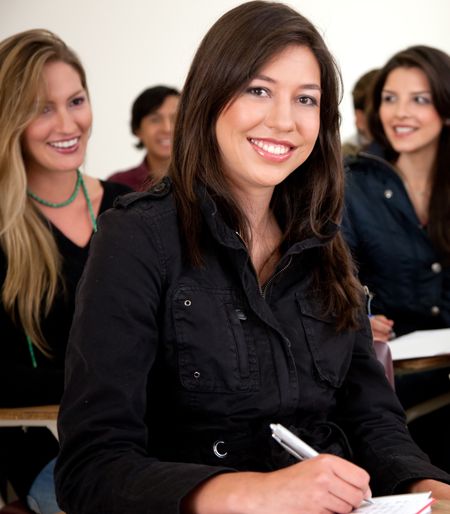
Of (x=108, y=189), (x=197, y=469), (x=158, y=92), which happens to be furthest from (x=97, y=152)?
(x=197, y=469)

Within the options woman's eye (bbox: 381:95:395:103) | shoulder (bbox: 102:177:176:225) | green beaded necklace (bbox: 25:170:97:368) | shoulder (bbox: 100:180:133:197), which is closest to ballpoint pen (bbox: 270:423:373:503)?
shoulder (bbox: 102:177:176:225)

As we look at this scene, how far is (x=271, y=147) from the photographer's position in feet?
5.29

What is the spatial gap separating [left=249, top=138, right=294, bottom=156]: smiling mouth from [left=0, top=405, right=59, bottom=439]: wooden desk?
89cm

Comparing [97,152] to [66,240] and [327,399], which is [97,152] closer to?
[66,240]

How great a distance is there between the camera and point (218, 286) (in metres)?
1.54

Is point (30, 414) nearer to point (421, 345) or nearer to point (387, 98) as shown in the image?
point (421, 345)

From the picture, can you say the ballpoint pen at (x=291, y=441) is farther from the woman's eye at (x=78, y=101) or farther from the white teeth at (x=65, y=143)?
the woman's eye at (x=78, y=101)

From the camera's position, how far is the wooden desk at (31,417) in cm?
214

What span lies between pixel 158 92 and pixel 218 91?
4496 millimetres

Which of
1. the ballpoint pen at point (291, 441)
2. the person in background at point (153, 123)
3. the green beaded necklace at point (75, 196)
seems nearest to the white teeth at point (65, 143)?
the green beaded necklace at point (75, 196)

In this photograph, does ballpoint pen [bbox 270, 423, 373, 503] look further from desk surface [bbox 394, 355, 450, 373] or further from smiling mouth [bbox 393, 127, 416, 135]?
smiling mouth [bbox 393, 127, 416, 135]

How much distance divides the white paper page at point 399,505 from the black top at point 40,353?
44.9 inches

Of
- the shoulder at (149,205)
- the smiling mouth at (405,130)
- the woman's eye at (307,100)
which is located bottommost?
the smiling mouth at (405,130)

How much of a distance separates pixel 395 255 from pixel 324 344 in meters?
1.65
